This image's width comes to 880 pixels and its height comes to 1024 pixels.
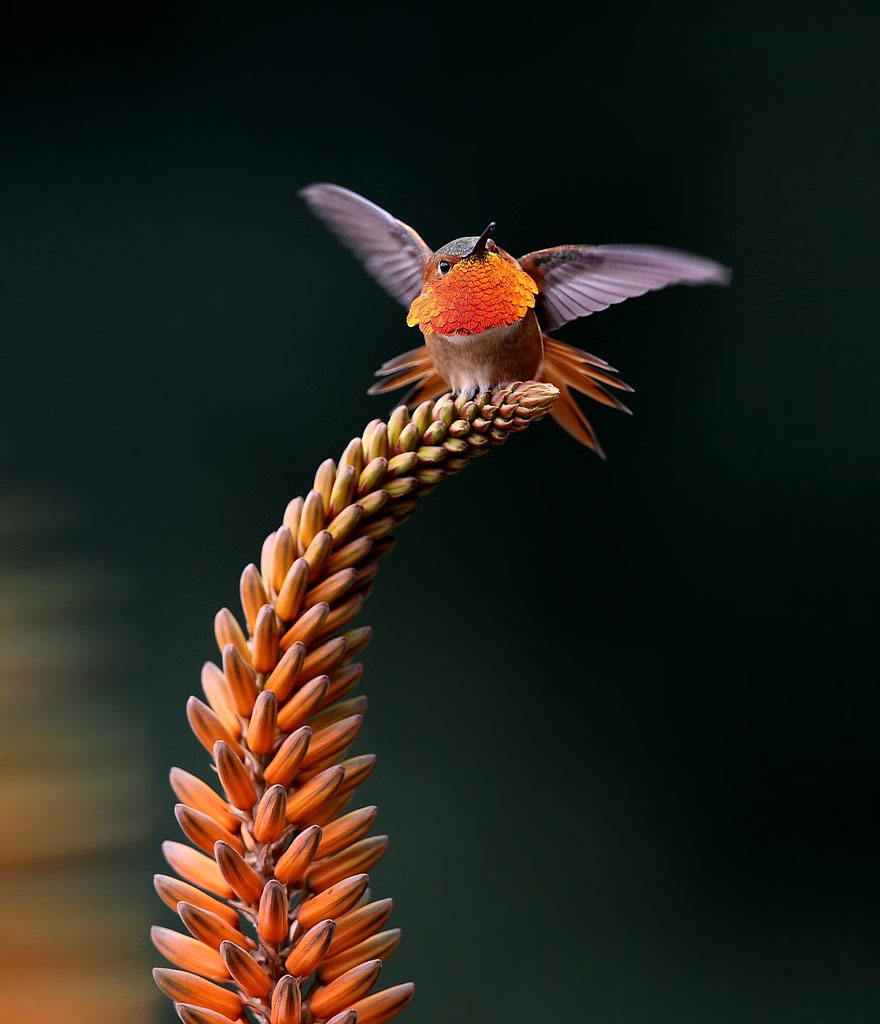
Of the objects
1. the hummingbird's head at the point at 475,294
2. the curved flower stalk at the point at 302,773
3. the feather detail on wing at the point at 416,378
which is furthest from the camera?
the feather detail on wing at the point at 416,378

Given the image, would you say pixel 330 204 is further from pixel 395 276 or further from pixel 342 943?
pixel 342 943

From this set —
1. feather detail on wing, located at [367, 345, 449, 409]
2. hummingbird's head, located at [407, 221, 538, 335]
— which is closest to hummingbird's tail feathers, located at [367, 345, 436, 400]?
feather detail on wing, located at [367, 345, 449, 409]

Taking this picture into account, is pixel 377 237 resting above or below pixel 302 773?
above

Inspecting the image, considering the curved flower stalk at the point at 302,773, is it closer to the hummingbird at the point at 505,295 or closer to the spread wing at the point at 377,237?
the hummingbird at the point at 505,295

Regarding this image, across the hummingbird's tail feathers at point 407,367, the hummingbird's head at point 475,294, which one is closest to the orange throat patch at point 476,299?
the hummingbird's head at point 475,294

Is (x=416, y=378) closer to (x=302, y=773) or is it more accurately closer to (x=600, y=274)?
(x=600, y=274)

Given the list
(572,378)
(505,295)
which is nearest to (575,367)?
(572,378)
